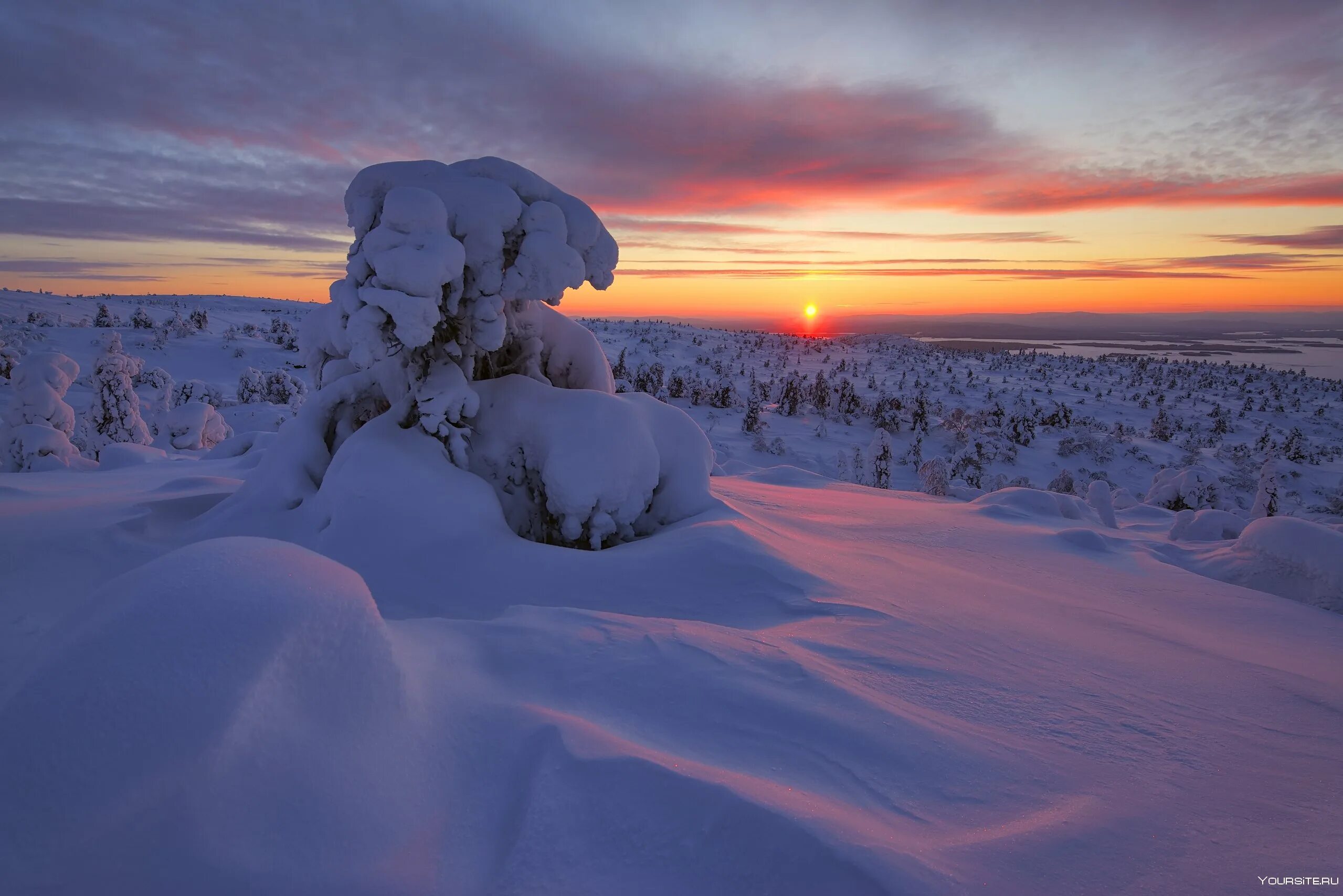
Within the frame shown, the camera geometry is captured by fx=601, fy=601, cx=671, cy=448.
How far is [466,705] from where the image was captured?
2.57 meters

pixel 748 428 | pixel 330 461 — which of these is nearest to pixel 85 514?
pixel 330 461

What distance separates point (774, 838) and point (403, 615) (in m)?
3.85

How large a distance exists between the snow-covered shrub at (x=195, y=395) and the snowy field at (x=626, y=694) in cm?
1828

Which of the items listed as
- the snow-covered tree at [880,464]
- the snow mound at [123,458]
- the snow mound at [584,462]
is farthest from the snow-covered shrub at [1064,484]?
the snow mound at [123,458]

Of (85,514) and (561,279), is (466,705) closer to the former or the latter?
(561,279)

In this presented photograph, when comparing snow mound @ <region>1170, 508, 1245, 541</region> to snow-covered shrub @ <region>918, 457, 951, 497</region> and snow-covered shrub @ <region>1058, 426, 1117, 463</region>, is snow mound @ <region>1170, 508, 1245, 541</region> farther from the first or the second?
snow-covered shrub @ <region>1058, 426, 1117, 463</region>

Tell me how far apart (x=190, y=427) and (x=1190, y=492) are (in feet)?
90.5

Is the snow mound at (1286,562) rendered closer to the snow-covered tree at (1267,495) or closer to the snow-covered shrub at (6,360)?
the snow-covered tree at (1267,495)

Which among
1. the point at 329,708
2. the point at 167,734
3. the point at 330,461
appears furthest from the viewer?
the point at 330,461

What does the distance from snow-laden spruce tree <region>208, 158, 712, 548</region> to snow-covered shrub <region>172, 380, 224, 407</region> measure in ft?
68.1

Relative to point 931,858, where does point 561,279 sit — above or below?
above

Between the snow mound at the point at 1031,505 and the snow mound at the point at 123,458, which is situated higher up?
the snow mound at the point at 1031,505

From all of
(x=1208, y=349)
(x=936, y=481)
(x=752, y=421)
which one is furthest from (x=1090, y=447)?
(x=1208, y=349)

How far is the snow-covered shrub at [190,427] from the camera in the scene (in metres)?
16.6
